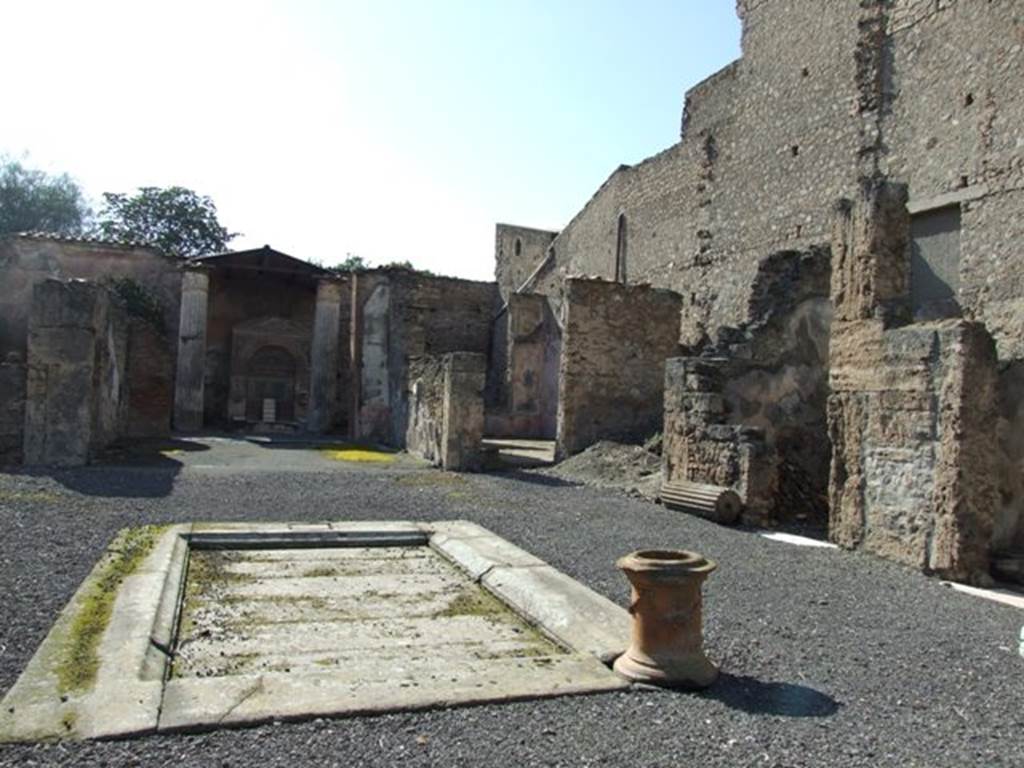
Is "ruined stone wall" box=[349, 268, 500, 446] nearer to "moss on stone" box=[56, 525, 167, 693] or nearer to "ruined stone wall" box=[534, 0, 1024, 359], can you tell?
"ruined stone wall" box=[534, 0, 1024, 359]

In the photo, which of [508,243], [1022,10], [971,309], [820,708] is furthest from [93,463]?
[508,243]

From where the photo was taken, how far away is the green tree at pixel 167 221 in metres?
44.5

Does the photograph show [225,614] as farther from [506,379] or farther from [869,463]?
[506,379]

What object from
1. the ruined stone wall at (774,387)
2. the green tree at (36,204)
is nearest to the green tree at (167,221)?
the green tree at (36,204)

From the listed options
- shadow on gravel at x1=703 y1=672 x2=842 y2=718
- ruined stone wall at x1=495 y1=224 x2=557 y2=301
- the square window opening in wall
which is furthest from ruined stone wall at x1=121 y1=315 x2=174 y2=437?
ruined stone wall at x1=495 y1=224 x2=557 y2=301

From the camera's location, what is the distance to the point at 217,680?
138 inches

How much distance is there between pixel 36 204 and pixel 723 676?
47.1 m

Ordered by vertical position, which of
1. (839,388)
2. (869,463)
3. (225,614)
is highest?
(839,388)

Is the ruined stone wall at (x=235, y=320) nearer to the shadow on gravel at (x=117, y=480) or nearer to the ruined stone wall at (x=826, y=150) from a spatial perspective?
the ruined stone wall at (x=826, y=150)

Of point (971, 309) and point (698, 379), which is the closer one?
point (698, 379)

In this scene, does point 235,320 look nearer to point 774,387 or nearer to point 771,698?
point 774,387

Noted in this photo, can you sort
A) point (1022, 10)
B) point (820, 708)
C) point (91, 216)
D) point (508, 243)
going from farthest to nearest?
point (91, 216), point (508, 243), point (1022, 10), point (820, 708)

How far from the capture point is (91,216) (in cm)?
4516

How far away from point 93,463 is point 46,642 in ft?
29.5
